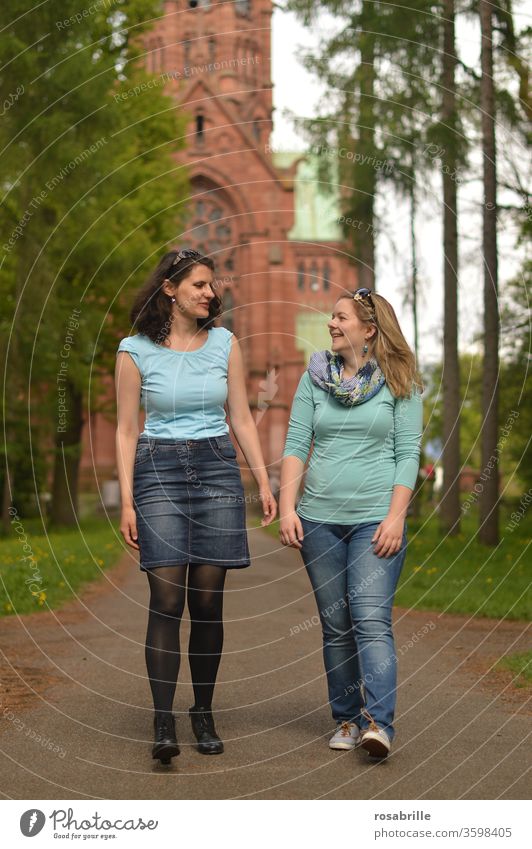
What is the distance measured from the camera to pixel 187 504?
5.71m

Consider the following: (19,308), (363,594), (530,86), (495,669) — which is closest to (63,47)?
(19,308)

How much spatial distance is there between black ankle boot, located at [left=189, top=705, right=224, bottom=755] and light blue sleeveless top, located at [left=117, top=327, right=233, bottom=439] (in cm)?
125

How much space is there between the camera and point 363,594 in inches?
225

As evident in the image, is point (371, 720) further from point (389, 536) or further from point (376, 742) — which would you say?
point (389, 536)

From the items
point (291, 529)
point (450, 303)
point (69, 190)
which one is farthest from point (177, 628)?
point (69, 190)

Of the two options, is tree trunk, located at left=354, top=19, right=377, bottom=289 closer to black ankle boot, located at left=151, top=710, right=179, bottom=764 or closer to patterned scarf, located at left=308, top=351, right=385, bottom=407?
patterned scarf, located at left=308, top=351, right=385, bottom=407

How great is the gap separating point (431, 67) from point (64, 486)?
12.7 m

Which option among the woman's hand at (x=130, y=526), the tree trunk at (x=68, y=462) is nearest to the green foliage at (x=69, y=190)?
the tree trunk at (x=68, y=462)

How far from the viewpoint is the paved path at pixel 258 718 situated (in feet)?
16.6

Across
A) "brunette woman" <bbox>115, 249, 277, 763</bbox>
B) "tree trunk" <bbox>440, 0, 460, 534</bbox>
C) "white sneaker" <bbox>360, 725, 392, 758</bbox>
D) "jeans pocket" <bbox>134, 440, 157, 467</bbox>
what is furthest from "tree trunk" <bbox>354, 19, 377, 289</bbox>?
"white sneaker" <bbox>360, 725, 392, 758</bbox>

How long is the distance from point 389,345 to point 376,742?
176 centimetres

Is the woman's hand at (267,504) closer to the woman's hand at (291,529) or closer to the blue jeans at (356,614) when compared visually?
the woman's hand at (291,529)

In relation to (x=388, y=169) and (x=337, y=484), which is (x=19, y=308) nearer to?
(x=388, y=169)

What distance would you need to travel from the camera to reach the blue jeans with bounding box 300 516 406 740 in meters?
5.59
